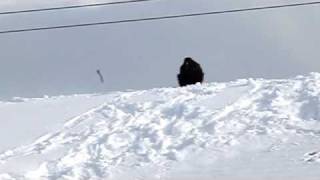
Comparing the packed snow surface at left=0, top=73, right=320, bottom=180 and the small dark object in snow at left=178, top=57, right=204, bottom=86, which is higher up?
the packed snow surface at left=0, top=73, right=320, bottom=180

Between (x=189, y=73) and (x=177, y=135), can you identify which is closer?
(x=177, y=135)

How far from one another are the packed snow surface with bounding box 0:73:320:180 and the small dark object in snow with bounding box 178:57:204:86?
191 centimetres

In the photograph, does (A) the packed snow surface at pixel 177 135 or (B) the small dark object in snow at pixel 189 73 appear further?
(B) the small dark object in snow at pixel 189 73

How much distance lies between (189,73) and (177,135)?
19.9 feet

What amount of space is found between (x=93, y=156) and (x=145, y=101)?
353 centimetres

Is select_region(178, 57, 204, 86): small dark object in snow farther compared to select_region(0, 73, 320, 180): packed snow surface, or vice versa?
select_region(178, 57, 204, 86): small dark object in snow

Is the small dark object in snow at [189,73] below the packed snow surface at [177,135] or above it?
below

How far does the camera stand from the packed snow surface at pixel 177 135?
13453 millimetres

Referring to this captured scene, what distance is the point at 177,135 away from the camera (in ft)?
50.0

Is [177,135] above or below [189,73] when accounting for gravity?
above

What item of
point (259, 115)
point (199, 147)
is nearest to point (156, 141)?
point (199, 147)

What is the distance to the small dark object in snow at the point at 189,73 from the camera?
69.1ft

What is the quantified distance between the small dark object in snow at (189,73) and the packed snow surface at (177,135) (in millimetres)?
1911

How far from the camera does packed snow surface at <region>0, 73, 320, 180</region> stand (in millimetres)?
13453
